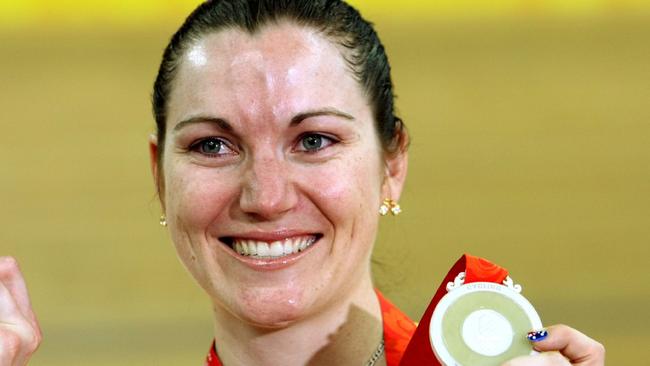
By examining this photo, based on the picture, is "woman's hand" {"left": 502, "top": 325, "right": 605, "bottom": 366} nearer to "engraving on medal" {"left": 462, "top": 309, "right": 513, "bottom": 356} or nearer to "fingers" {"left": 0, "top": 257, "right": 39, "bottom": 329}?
"engraving on medal" {"left": 462, "top": 309, "right": 513, "bottom": 356}

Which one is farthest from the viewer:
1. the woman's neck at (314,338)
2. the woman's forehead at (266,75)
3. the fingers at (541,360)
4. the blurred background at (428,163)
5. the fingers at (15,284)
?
the blurred background at (428,163)

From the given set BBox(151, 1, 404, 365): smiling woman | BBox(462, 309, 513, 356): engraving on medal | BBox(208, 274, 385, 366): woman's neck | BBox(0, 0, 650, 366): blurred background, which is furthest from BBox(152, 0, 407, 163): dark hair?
BBox(0, 0, 650, 366): blurred background

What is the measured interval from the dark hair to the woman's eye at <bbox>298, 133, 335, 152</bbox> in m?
0.11

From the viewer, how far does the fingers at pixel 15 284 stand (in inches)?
47.9

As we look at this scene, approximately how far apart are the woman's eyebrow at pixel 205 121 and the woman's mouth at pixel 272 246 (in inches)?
5.7

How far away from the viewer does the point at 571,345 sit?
3.71ft

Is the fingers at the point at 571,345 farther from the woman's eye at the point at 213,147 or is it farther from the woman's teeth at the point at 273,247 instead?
the woman's eye at the point at 213,147

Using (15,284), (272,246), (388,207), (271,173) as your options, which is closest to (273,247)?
(272,246)

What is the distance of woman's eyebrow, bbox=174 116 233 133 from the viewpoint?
133cm

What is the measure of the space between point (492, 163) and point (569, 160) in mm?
235

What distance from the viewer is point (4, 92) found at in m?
3.53

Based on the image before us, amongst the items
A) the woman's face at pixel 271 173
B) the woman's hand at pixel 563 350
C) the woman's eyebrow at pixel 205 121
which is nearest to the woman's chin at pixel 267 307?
the woman's face at pixel 271 173

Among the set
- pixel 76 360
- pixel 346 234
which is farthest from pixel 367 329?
pixel 76 360

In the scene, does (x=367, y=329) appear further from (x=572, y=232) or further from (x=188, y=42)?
(x=572, y=232)
